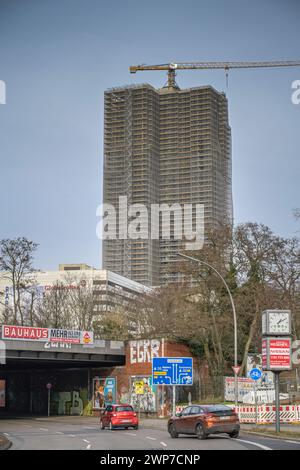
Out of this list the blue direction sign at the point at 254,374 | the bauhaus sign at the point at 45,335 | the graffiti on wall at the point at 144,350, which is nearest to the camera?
the blue direction sign at the point at 254,374

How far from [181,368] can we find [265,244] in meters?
13.2

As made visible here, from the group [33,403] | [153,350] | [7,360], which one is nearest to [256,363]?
[153,350]

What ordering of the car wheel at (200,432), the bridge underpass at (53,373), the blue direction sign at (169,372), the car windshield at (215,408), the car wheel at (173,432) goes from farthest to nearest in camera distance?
the bridge underpass at (53,373) < the blue direction sign at (169,372) < the car wheel at (173,432) < the car windshield at (215,408) < the car wheel at (200,432)

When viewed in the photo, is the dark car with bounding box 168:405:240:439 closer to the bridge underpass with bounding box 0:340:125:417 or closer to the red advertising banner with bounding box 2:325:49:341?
the red advertising banner with bounding box 2:325:49:341

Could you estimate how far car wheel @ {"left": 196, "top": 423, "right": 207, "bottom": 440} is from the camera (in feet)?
92.0

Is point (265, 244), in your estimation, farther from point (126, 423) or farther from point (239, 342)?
point (126, 423)

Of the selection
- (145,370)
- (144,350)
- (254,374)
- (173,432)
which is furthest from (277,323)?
(145,370)

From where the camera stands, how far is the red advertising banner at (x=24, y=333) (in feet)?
169

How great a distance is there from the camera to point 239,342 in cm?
5922

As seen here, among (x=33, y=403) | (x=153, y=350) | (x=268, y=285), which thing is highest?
(x=268, y=285)

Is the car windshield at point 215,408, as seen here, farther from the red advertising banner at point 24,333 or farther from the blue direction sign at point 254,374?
the red advertising banner at point 24,333

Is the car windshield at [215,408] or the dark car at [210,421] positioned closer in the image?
the dark car at [210,421]

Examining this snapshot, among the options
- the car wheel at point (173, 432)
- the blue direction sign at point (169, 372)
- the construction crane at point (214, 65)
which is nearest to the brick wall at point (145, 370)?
the blue direction sign at point (169, 372)

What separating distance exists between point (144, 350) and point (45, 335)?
27.4 feet
